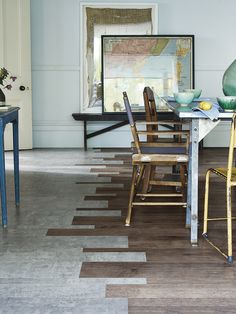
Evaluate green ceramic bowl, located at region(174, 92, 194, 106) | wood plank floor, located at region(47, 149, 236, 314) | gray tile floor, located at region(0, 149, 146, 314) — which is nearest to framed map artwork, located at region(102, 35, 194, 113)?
gray tile floor, located at region(0, 149, 146, 314)

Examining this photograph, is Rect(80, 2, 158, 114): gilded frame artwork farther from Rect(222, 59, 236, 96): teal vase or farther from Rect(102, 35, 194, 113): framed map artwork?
Rect(222, 59, 236, 96): teal vase

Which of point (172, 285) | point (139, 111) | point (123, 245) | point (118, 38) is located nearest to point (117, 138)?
point (139, 111)

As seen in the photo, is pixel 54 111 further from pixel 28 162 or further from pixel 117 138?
pixel 28 162

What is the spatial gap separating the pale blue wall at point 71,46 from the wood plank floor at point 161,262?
3403mm

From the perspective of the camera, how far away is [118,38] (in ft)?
25.1

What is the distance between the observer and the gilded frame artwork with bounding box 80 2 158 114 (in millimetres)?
7742

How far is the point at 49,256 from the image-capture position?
3078mm

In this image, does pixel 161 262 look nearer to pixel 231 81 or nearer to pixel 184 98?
pixel 184 98

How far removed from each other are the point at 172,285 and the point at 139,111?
5235mm

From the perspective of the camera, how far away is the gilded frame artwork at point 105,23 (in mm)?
7742

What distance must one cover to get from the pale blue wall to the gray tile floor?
2630 mm

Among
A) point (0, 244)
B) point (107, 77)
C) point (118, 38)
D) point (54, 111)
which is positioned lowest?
point (0, 244)


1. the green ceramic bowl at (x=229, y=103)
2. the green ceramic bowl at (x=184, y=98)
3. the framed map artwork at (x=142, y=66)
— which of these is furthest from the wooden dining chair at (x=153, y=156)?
the framed map artwork at (x=142, y=66)

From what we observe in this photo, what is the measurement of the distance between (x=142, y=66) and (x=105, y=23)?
83cm
